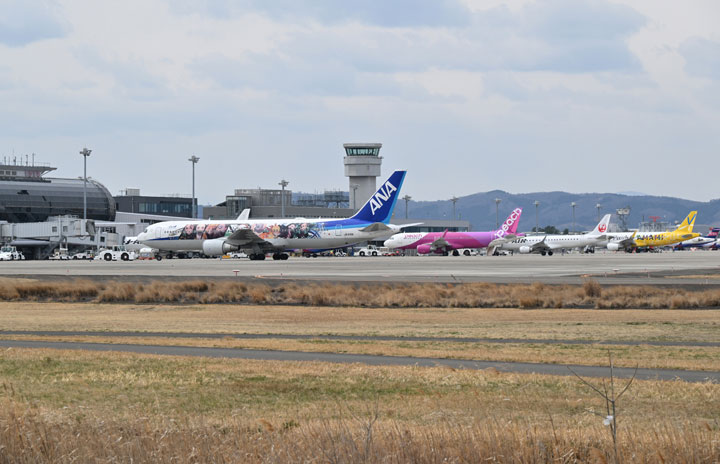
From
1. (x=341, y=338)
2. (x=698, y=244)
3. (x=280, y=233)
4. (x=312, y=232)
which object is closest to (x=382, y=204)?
(x=312, y=232)

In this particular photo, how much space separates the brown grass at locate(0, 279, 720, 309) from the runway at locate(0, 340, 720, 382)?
17.2m

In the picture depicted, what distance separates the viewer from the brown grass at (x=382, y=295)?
35.9 meters

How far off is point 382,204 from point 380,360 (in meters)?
67.6

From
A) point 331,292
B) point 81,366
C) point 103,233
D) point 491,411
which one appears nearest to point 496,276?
point 331,292

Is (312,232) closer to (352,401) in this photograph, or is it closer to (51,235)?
(51,235)

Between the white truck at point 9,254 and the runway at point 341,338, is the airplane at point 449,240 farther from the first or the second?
the runway at point 341,338

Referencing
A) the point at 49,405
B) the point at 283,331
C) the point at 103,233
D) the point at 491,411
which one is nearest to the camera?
the point at 491,411

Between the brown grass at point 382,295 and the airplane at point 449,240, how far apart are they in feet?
238

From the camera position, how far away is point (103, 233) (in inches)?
4961

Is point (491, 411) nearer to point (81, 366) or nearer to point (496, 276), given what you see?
point (81, 366)

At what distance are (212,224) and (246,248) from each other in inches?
244

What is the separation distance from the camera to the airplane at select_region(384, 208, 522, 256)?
115 metres

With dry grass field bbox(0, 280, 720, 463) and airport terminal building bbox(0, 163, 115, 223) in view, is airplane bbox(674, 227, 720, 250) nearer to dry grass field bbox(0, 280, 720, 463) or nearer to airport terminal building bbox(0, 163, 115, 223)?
airport terminal building bbox(0, 163, 115, 223)

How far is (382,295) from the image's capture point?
38.2 m
